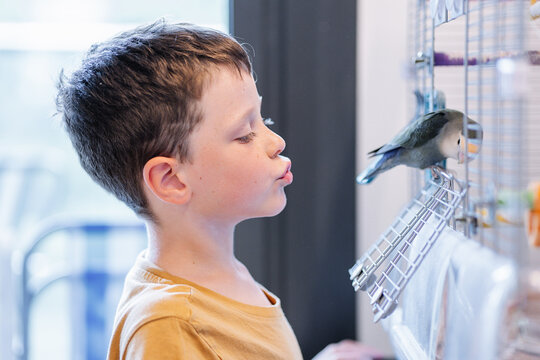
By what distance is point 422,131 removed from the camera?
23.0 inches

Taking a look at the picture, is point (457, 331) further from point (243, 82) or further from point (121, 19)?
point (121, 19)

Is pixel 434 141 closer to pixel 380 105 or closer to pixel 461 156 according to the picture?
pixel 461 156

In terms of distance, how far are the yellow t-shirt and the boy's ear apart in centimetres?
9

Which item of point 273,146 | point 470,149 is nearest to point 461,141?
point 470,149

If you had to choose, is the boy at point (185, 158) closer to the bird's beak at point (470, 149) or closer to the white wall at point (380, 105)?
the bird's beak at point (470, 149)

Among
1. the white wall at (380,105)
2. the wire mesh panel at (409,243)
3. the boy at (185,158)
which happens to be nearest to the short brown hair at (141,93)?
the boy at (185,158)

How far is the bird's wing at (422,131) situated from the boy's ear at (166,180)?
0.75ft

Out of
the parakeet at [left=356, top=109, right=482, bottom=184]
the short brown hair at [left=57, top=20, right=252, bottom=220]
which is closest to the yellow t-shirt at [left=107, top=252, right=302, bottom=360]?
the short brown hair at [left=57, top=20, right=252, bottom=220]

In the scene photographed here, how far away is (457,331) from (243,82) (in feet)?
1.12

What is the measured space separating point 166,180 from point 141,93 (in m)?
0.10

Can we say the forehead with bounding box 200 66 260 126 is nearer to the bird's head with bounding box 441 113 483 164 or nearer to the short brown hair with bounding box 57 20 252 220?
the short brown hair with bounding box 57 20 252 220

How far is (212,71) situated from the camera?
0.64 meters

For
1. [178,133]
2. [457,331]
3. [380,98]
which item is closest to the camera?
[457,331]

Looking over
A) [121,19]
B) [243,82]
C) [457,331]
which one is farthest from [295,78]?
[457,331]
